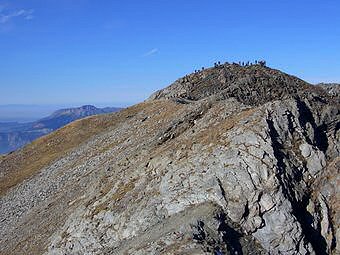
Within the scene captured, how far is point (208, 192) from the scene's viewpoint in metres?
33.8

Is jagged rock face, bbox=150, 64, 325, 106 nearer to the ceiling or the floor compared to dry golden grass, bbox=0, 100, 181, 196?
nearer to the ceiling

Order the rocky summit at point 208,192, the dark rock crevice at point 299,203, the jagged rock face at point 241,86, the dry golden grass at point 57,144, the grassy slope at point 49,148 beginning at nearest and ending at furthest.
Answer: the rocky summit at point 208,192 < the dark rock crevice at point 299,203 < the jagged rock face at point 241,86 < the dry golden grass at point 57,144 < the grassy slope at point 49,148

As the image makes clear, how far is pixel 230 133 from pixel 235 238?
9.81 meters

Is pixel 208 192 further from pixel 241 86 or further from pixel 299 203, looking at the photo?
pixel 241 86

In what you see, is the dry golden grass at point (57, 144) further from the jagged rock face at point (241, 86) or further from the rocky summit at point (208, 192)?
the rocky summit at point (208, 192)

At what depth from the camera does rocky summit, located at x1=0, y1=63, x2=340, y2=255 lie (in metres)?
32.5

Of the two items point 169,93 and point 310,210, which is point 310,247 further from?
point 169,93

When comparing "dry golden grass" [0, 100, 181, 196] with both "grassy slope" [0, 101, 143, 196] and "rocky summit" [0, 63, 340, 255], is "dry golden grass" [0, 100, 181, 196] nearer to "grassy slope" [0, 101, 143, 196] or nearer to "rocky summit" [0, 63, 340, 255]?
"grassy slope" [0, 101, 143, 196]

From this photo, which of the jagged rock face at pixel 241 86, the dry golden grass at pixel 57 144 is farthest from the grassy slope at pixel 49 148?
the jagged rock face at pixel 241 86

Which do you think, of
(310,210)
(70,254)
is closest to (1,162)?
(70,254)

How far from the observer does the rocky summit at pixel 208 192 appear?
32.5 metres

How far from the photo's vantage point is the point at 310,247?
3353cm

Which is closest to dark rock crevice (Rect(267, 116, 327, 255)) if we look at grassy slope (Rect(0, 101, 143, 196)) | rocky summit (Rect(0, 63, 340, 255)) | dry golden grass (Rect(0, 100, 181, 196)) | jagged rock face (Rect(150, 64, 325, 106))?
rocky summit (Rect(0, 63, 340, 255))

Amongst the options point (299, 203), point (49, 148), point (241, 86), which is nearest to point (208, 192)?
point (299, 203)
